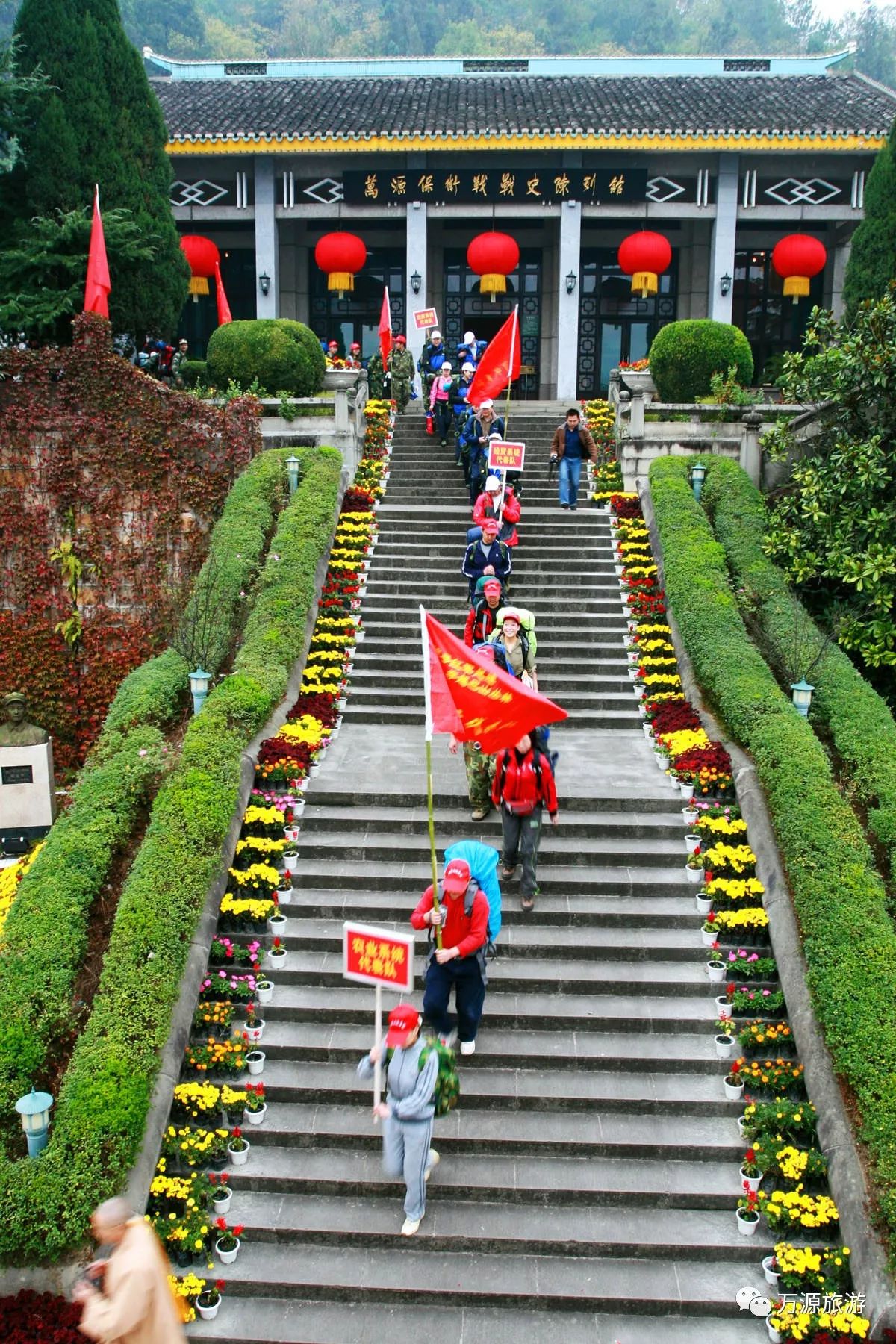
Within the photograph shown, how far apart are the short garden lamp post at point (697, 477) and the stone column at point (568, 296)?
24.9ft

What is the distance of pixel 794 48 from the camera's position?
58688 millimetres

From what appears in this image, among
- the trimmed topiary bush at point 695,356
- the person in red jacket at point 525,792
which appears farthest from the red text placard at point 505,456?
the person in red jacket at point 525,792

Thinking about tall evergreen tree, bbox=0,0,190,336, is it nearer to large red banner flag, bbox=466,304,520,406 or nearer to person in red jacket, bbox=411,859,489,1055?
large red banner flag, bbox=466,304,520,406

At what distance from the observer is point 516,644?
27.7ft

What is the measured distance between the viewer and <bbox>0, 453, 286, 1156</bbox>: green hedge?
666 cm

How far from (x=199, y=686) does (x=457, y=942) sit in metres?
4.27

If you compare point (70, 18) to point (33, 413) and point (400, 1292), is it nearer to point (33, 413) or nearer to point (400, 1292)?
point (33, 413)

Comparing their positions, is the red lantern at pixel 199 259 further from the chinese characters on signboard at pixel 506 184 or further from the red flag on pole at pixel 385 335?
the red flag on pole at pixel 385 335

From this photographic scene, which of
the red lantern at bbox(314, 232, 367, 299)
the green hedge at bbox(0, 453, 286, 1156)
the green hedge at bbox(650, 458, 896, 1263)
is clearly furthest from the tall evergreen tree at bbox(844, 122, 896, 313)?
the green hedge at bbox(0, 453, 286, 1156)

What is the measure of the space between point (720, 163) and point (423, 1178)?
19.6m

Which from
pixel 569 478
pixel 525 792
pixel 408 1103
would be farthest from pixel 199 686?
pixel 569 478

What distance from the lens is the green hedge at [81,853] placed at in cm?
666

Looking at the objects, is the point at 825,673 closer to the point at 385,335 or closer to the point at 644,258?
the point at 385,335

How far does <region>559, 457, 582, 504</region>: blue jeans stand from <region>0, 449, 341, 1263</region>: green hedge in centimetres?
490
